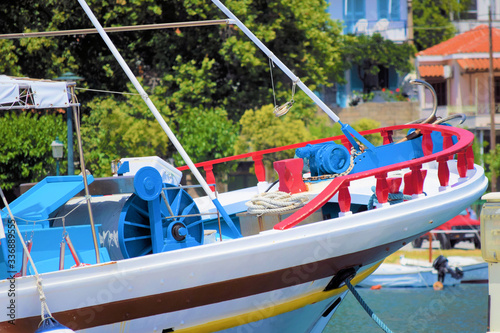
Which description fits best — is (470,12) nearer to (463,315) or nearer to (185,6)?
(185,6)

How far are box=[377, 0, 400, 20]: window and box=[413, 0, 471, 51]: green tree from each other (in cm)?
133

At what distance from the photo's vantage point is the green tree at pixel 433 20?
3934 centimetres

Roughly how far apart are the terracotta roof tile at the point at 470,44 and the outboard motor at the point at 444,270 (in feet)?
50.3

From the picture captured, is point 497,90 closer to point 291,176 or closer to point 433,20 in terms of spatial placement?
point 433,20

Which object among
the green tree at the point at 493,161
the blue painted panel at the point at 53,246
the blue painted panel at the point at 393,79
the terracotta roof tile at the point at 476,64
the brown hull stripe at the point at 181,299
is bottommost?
the green tree at the point at 493,161

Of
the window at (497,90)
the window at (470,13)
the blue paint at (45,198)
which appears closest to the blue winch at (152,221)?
the blue paint at (45,198)

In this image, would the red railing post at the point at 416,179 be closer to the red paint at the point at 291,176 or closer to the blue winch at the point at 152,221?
the red paint at the point at 291,176

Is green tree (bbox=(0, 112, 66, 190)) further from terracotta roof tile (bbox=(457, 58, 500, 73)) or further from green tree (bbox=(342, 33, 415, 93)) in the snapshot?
green tree (bbox=(342, 33, 415, 93))

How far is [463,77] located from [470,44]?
5.41 feet

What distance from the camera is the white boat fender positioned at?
6.42m

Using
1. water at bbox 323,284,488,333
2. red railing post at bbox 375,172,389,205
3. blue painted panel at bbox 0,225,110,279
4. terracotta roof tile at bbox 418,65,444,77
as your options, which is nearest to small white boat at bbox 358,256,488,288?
water at bbox 323,284,488,333

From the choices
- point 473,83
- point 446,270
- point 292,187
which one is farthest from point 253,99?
point 292,187

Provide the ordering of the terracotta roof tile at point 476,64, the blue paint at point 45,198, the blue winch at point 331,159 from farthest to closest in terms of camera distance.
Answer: the terracotta roof tile at point 476,64 → the blue winch at point 331,159 → the blue paint at point 45,198

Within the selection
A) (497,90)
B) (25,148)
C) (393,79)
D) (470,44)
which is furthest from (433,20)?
(25,148)
